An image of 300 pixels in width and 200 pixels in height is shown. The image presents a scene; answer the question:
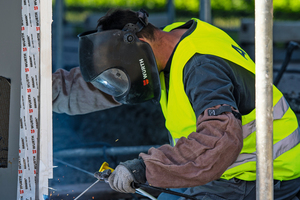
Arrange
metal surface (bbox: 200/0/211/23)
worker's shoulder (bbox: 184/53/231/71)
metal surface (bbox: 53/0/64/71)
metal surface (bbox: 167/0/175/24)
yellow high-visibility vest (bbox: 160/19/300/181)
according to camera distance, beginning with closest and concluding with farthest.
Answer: worker's shoulder (bbox: 184/53/231/71)
yellow high-visibility vest (bbox: 160/19/300/181)
metal surface (bbox: 200/0/211/23)
metal surface (bbox: 53/0/64/71)
metal surface (bbox: 167/0/175/24)

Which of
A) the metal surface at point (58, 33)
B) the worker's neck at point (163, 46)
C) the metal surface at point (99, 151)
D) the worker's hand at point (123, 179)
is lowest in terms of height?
the metal surface at point (99, 151)

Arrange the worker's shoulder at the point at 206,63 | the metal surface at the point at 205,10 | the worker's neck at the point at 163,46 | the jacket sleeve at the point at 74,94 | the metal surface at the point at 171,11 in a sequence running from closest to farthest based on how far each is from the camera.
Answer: the worker's shoulder at the point at 206,63, the worker's neck at the point at 163,46, the jacket sleeve at the point at 74,94, the metal surface at the point at 205,10, the metal surface at the point at 171,11

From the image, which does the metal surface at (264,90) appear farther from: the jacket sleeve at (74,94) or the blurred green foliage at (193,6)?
the blurred green foliage at (193,6)

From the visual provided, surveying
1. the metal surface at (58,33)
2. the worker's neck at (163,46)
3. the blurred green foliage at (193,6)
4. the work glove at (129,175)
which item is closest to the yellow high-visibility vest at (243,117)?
the worker's neck at (163,46)

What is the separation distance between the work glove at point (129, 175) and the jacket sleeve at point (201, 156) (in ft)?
0.13

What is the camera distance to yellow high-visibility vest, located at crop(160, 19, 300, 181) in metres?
1.64

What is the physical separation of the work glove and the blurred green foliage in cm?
305

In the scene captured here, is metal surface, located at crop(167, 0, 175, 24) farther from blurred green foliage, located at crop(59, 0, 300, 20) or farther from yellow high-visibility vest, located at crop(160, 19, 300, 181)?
yellow high-visibility vest, located at crop(160, 19, 300, 181)

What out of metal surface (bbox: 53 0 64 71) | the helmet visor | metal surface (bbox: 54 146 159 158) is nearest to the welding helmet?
the helmet visor

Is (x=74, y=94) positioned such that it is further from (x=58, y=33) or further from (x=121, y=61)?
(x=58, y=33)

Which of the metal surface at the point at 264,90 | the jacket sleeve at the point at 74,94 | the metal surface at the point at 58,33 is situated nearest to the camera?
the metal surface at the point at 264,90

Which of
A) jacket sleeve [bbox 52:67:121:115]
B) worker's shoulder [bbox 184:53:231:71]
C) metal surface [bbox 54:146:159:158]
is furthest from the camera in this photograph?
metal surface [bbox 54:146:159:158]

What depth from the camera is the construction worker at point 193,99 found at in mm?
1389

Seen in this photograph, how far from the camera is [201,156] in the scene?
4.52 feet
